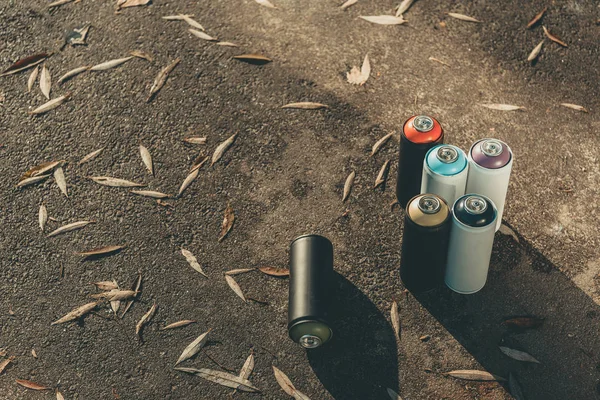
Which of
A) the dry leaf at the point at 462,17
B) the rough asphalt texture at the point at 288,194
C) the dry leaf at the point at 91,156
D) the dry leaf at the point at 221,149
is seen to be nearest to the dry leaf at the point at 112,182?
the rough asphalt texture at the point at 288,194

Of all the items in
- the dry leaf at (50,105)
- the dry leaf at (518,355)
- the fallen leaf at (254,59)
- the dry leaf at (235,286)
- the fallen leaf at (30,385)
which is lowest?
the fallen leaf at (30,385)

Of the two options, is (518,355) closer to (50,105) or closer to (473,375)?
(473,375)

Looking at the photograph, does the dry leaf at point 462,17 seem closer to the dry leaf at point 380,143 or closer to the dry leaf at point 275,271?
the dry leaf at point 380,143

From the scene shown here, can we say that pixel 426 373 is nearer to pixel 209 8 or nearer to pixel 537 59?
pixel 537 59

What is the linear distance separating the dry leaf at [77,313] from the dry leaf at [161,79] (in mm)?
1570

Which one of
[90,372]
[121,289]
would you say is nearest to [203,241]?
[121,289]

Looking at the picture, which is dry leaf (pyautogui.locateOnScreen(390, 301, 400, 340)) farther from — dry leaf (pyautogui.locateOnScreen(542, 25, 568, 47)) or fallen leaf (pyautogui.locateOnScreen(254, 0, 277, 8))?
fallen leaf (pyautogui.locateOnScreen(254, 0, 277, 8))

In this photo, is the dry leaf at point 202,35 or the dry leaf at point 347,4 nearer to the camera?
the dry leaf at point 202,35

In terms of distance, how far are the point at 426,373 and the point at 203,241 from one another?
5.01ft

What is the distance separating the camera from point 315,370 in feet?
11.5

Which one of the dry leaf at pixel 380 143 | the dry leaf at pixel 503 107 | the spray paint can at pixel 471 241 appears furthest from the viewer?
the dry leaf at pixel 503 107

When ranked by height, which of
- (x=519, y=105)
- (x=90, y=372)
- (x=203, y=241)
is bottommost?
(x=90, y=372)

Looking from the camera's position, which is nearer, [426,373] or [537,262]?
[426,373]

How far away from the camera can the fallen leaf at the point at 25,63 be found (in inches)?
195
